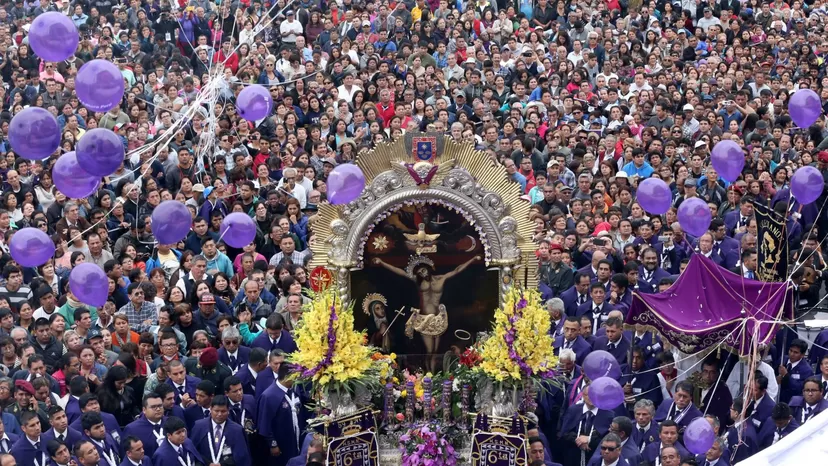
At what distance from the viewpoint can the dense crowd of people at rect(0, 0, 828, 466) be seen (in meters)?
18.2

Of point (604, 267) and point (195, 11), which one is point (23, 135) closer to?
point (604, 267)

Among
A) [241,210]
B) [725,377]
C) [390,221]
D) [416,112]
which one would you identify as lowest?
[725,377]

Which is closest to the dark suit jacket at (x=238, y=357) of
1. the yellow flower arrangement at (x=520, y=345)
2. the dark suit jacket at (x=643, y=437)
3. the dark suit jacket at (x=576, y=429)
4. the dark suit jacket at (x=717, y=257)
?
the yellow flower arrangement at (x=520, y=345)

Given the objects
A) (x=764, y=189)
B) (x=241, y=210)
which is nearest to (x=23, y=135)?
(x=241, y=210)

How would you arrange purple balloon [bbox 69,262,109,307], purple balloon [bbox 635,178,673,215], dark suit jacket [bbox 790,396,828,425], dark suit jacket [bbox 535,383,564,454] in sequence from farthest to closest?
purple balloon [bbox 635,178,673,215] → dark suit jacket [bbox 535,383,564,454] → purple balloon [bbox 69,262,109,307] → dark suit jacket [bbox 790,396,828,425]

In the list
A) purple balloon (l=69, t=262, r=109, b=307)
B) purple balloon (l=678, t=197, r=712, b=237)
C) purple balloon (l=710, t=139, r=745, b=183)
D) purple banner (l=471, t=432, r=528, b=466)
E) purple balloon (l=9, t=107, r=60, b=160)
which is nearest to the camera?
purple balloon (l=9, t=107, r=60, b=160)

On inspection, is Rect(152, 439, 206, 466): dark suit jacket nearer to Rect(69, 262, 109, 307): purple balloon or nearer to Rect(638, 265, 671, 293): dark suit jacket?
Rect(69, 262, 109, 307): purple balloon

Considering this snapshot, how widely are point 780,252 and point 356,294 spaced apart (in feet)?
18.4

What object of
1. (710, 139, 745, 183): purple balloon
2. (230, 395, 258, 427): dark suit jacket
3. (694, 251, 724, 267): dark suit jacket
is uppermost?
(710, 139, 745, 183): purple balloon

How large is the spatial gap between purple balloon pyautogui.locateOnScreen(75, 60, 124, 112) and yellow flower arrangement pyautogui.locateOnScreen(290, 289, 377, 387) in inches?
126

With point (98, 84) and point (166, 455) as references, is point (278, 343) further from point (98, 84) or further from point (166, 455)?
point (98, 84)

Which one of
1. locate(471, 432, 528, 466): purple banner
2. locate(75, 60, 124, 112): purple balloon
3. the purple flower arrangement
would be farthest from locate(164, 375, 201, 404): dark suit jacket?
locate(471, 432, 528, 466): purple banner

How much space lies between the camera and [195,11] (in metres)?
30.1

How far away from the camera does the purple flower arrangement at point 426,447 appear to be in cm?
1734
